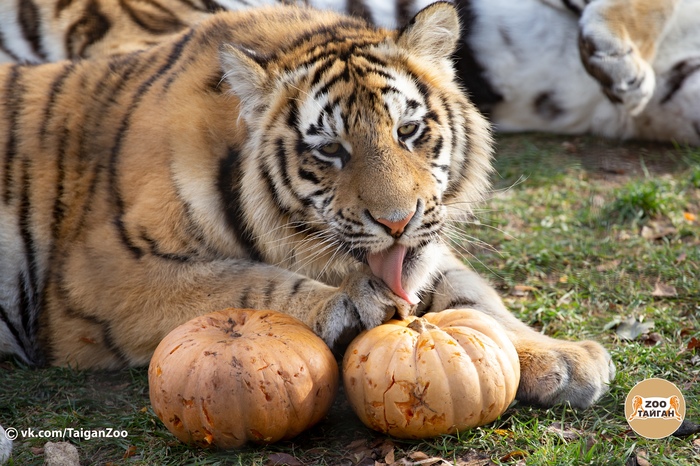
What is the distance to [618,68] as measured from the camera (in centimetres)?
470

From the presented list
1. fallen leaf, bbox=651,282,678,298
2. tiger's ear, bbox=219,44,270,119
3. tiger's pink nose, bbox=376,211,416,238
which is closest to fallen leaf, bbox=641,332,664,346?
fallen leaf, bbox=651,282,678,298

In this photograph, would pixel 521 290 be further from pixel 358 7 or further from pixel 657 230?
pixel 358 7

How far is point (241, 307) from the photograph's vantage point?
2922mm

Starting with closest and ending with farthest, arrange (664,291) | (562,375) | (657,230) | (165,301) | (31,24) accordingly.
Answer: (562,375), (165,301), (664,291), (657,230), (31,24)

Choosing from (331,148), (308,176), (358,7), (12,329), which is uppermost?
(331,148)

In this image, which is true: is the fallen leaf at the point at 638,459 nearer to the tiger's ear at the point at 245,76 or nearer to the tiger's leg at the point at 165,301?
the tiger's leg at the point at 165,301

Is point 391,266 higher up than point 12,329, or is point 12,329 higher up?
point 391,266

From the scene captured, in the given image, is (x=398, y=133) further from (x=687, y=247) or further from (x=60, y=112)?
(x=687, y=247)

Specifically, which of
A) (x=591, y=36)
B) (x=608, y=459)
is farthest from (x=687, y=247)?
(x=608, y=459)

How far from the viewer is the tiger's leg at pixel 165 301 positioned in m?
2.68

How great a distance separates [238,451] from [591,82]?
3.61m

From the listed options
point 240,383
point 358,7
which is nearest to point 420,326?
point 240,383

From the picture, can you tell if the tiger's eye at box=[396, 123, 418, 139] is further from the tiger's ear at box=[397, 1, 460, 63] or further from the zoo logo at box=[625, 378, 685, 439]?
the zoo logo at box=[625, 378, 685, 439]

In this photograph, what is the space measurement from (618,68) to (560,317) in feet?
6.23
